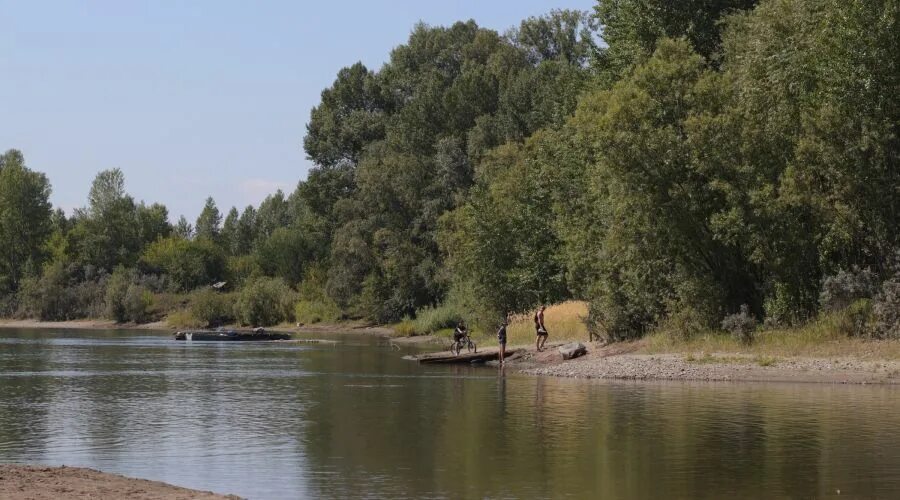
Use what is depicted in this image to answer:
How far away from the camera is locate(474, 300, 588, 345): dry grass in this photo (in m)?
61.8

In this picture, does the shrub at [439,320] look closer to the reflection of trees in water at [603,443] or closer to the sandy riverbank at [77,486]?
the reflection of trees in water at [603,443]

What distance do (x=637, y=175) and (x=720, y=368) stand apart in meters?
9.10

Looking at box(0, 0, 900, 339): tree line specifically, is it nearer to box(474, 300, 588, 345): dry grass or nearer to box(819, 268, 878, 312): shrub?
box(819, 268, 878, 312): shrub

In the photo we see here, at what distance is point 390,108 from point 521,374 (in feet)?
265

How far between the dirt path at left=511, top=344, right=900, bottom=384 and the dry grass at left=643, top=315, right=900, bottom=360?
0.64 meters

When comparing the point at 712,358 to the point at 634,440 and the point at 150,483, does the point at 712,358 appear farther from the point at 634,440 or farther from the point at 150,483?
the point at 150,483

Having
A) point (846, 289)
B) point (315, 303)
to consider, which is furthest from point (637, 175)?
point (315, 303)

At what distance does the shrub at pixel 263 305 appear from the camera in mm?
122812

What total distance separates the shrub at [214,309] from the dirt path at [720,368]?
Result: 77396mm

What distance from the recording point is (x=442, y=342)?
82125 mm

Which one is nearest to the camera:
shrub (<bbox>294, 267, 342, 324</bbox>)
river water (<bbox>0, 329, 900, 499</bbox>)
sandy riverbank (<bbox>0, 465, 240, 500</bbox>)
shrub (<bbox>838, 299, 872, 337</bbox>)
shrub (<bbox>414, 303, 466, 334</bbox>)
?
sandy riverbank (<bbox>0, 465, 240, 500</bbox>)

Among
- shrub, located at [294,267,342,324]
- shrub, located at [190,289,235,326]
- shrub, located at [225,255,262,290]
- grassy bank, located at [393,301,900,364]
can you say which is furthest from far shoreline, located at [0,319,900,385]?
shrub, located at [225,255,262,290]

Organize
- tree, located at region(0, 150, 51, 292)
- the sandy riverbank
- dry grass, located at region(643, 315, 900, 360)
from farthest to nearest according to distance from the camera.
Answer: tree, located at region(0, 150, 51, 292)
dry grass, located at region(643, 315, 900, 360)
the sandy riverbank

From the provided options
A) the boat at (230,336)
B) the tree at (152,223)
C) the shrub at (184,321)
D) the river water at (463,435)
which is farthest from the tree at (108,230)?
the river water at (463,435)
